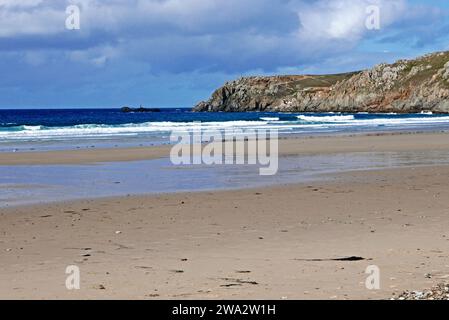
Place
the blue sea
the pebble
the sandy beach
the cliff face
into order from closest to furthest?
the pebble < the sandy beach < the blue sea < the cliff face

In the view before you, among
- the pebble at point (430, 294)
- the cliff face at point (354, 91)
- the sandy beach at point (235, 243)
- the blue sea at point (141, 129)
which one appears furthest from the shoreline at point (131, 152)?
the cliff face at point (354, 91)

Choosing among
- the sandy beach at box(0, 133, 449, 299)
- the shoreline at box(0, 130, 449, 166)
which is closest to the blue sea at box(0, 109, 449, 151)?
the shoreline at box(0, 130, 449, 166)

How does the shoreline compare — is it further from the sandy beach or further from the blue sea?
the sandy beach

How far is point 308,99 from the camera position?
156 meters

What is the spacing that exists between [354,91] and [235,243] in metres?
140

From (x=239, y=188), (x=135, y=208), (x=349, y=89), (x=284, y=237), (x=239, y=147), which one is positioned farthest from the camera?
(x=349, y=89)

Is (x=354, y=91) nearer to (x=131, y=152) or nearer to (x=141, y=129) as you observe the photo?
(x=141, y=129)

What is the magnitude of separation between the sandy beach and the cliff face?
106589mm

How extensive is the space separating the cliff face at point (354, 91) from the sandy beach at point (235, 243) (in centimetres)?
10659

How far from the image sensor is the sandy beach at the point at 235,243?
6742 millimetres

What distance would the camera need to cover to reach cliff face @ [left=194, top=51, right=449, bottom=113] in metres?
127
